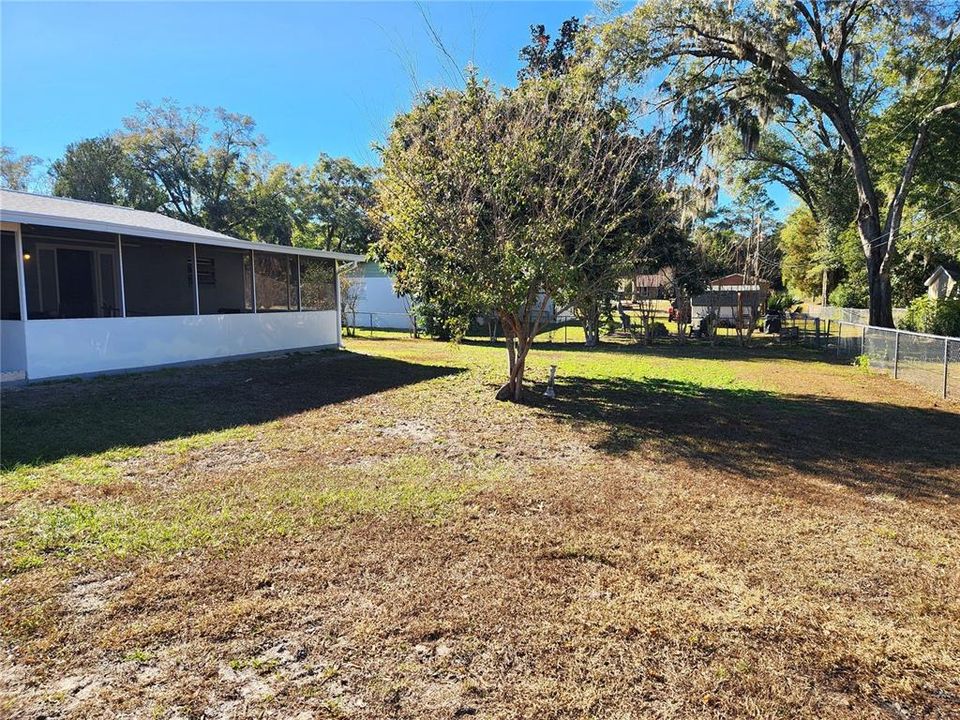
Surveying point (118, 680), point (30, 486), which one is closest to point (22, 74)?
point (30, 486)

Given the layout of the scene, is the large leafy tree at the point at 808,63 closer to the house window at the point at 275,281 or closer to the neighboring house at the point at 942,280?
the house window at the point at 275,281

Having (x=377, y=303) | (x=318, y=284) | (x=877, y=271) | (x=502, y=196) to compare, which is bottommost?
(x=377, y=303)

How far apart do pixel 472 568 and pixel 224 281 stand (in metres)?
13.1

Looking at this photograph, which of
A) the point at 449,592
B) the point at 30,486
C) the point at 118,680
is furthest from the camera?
the point at 30,486

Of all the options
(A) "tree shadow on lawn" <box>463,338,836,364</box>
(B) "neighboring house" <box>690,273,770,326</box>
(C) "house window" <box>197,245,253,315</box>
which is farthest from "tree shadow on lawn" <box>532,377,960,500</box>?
(B) "neighboring house" <box>690,273,770,326</box>

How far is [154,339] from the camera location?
11062 mm

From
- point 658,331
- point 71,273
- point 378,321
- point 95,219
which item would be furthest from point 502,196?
point 378,321

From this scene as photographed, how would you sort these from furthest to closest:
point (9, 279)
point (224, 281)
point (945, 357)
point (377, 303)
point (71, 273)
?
point (377, 303), point (224, 281), point (71, 273), point (9, 279), point (945, 357)

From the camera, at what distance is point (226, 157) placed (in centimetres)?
3128

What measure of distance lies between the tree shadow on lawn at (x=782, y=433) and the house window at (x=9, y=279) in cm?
902

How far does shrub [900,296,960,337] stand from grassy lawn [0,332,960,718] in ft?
40.3

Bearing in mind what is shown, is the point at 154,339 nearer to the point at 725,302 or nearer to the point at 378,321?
the point at 378,321

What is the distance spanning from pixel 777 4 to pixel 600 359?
9.60 metres

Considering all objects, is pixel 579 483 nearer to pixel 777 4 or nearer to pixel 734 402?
pixel 734 402
